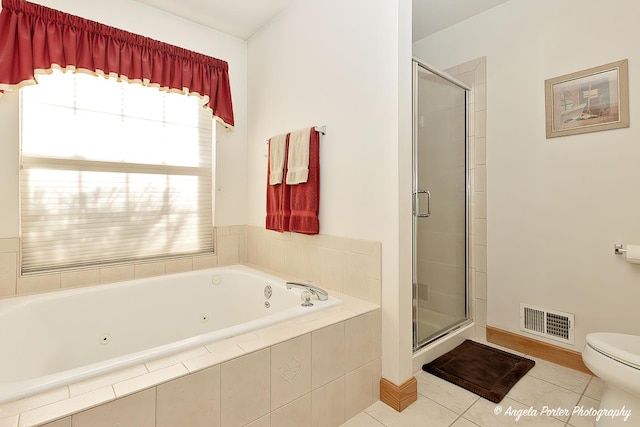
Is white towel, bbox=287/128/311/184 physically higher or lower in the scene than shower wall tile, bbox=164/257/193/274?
higher

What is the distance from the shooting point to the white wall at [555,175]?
183 cm

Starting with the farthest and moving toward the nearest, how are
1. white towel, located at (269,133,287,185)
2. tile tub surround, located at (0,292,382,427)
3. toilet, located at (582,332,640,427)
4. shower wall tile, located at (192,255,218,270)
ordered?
shower wall tile, located at (192,255,218,270), white towel, located at (269,133,287,185), toilet, located at (582,332,640,427), tile tub surround, located at (0,292,382,427)

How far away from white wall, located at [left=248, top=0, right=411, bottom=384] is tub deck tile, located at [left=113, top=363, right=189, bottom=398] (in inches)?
41.6

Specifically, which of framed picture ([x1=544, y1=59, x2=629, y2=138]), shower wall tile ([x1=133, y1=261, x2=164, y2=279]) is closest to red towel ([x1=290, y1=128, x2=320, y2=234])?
shower wall tile ([x1=133, y1=261, x2=164, y2=279])

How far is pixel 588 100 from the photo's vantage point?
6.36 ft

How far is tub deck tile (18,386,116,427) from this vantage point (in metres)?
0.83

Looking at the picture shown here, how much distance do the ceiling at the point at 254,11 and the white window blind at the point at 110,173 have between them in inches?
24.8

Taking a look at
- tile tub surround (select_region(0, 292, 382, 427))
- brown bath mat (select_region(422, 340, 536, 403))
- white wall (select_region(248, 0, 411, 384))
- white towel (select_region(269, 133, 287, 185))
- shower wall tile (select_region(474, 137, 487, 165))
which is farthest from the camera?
shower wall tile (select_region(474, 137, 487, 165))

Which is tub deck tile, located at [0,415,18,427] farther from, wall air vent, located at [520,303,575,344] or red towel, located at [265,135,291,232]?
wall air vent, located at [520,303,575,344]

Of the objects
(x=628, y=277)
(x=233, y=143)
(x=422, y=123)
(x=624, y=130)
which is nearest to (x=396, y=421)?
(x=628, y=277)

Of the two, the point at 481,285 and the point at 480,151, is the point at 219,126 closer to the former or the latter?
the point at 480,151

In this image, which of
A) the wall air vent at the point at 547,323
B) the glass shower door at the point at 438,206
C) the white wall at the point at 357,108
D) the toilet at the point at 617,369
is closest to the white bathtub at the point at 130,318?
the white wall at the point at 357,108

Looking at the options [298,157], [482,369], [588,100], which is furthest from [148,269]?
[588,100]

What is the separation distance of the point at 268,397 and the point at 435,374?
1.16 m
